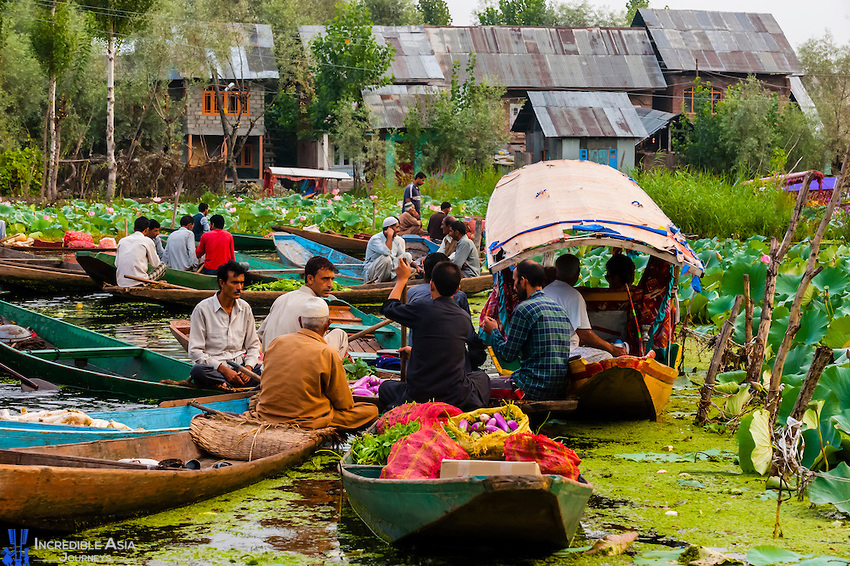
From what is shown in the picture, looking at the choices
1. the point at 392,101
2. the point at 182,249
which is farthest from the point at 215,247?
the point at 392,101

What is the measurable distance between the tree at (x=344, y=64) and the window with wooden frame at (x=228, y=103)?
314 cm

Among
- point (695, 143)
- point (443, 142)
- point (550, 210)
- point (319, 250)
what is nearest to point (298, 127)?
point (443, 142)

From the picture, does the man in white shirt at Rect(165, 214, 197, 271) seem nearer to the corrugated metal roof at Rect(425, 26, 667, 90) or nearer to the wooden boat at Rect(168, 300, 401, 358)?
the wooden boat at Rect(168, 300, 401, 358)

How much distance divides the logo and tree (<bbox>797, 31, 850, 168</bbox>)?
1369 inches

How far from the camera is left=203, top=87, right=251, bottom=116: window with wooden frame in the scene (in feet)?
114

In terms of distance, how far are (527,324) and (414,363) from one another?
0.95m

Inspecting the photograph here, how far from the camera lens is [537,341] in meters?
6.37

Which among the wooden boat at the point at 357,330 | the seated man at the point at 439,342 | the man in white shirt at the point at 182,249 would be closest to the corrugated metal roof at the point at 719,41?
the man in white shirt at the point at 182,249

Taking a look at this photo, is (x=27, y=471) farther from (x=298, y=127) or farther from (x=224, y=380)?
(x=298, y=127)

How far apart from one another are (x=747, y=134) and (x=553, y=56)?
8.96 metres

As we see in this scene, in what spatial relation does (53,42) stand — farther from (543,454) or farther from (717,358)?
(543,454)

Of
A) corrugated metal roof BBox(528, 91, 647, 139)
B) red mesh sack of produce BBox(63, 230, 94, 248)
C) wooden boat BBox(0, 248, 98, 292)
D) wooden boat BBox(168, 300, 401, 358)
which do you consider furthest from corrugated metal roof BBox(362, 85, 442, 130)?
wooden boat BBox(168, 300, 401, 358)

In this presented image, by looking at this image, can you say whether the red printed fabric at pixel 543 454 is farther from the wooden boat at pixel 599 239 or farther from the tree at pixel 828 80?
the tree at pixel 828 80

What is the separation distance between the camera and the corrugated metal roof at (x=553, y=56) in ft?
119
